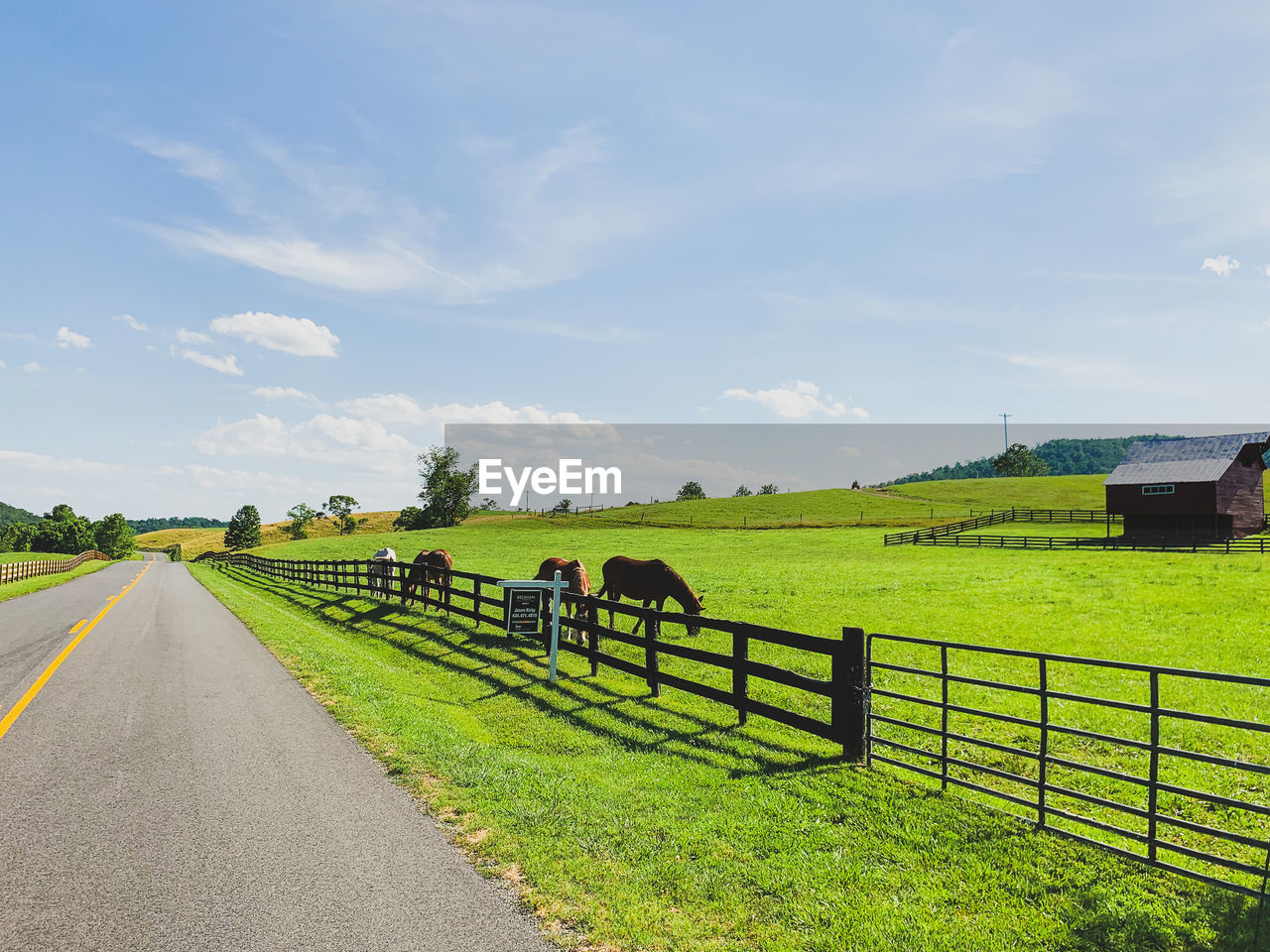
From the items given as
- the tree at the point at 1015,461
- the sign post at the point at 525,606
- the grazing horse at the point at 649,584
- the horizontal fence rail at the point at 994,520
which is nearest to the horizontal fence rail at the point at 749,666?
the sign post at the point at 525,606

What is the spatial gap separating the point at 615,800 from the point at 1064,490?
109644 millimetres

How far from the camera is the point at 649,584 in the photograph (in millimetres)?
17469

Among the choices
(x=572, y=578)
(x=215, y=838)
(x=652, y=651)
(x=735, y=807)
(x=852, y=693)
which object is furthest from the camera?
(x=572, y=578)

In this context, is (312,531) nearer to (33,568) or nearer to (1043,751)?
(33,568)

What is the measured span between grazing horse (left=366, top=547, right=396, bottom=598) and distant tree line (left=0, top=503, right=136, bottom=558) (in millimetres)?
119489

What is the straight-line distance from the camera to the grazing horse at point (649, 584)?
55.3 feet

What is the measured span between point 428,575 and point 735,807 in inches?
728

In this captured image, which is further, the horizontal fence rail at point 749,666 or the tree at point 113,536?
the tree at point 113,536

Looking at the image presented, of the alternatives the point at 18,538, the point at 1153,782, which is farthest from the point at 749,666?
the point at 18,538

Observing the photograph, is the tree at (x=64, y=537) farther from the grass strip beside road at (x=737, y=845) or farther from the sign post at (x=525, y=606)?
the grass strip beside road at (x=737, y=845)

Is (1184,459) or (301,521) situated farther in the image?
(301,521)

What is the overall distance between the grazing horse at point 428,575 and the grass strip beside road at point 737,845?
9.57 m

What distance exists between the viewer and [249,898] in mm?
4973

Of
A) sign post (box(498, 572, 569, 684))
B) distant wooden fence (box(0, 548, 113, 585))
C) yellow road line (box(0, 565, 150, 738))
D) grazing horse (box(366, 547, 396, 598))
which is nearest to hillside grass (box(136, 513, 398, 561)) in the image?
distant wooden fence (box(0, 548, 113, 585))
